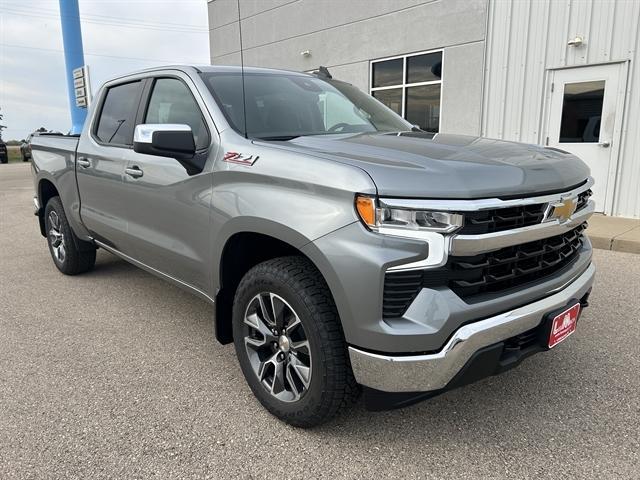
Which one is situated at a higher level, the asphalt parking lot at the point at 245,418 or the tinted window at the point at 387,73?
the tinted window at the point at 387,73

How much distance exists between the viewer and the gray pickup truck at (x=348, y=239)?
1966mm

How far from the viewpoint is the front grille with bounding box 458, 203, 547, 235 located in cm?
198

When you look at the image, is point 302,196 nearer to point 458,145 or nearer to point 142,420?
point 458,145

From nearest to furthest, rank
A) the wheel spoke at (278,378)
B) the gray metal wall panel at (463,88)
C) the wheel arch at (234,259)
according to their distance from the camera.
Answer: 1. the wheel spoke at (278,378)
2. the wheel arch at (234,259)
3. the gray metal wall panel at (463,88)

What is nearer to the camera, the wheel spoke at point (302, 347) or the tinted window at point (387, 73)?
the wheel spoke at point (302, 347)

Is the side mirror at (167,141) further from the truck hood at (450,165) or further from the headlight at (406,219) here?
the headlight at (406,219)

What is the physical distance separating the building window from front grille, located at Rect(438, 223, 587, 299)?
7.81 m

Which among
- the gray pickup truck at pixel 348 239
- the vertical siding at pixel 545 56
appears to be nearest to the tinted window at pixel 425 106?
the vertical siding at pixel 545 56

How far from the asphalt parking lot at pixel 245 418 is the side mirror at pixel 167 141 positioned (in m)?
1.34

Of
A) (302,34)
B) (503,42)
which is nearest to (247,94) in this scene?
(503,42)

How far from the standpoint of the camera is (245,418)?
8.49ft

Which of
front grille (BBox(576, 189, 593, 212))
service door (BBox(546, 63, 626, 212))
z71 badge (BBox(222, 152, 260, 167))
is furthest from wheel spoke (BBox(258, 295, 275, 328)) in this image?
service door (BBox(546, 63, 626, 212))

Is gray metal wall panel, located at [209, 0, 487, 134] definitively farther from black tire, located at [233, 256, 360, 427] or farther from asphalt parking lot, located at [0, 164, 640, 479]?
black tire, located at [233, 256, 360, 427]

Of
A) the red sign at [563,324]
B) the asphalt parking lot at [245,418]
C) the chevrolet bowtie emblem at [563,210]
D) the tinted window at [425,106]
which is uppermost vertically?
the tinted window at [425,106]
